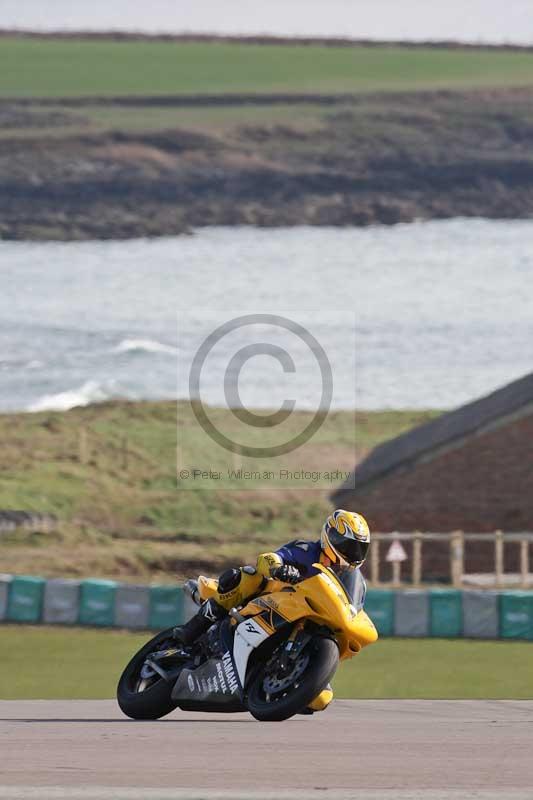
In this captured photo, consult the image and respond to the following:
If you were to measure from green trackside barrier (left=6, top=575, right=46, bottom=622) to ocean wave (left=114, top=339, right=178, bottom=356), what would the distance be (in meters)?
30.6

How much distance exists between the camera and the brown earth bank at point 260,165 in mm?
87875

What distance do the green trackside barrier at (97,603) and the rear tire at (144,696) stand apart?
13578 mm

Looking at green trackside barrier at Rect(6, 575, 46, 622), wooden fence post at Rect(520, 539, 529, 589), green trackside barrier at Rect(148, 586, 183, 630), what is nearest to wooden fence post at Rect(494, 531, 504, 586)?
wooden fence post at Rect(520, 539, 529, 589)

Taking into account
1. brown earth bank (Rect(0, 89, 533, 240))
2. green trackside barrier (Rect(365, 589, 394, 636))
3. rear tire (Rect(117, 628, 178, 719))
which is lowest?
green trackside barrier (Rect(365, 589, 394, 636))

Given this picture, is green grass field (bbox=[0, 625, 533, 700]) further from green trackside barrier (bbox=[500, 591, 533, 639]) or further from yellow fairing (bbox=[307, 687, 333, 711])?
yellow fairing (bbox=[307, 687, 333, 711])

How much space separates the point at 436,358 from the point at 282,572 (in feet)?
143

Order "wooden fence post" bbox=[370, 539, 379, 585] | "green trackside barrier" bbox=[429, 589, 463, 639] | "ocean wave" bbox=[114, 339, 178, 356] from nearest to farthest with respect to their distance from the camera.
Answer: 1. "green trackside barrier" bbox=[429, 589, 463, 639]
2. "wooden fence post" bbox=[370, 539, 379, 585]
3. "ocean wave" bbox=[114, 339, 178, 356]

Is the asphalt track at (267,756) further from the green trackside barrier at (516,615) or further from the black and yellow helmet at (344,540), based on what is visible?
the green trackside barrier at (516,615)

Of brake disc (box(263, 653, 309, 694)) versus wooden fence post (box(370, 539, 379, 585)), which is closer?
brake disc (box(263, 653, 309, 694))

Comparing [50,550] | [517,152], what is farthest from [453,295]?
[517,152]

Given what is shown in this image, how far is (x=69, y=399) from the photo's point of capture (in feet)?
185

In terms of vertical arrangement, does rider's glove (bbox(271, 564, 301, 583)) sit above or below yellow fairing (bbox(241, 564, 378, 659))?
above

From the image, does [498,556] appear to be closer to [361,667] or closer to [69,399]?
[361,667]

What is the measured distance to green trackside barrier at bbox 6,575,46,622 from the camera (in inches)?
1153
